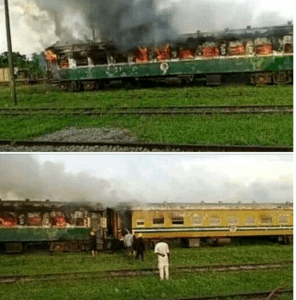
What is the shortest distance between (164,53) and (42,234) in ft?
4.29

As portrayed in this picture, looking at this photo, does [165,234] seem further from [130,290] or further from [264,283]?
[264,283]

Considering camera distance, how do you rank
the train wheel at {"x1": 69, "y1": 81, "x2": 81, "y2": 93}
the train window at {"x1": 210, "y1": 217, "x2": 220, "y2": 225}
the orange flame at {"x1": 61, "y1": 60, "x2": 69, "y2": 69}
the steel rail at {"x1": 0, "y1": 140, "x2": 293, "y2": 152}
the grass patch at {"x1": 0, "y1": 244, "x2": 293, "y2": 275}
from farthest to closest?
the train wheel at {"x1": 69, "y1": 81, "x2": 81, "y2": 93}, the orange flame at {"x1": 61, "y1": 60, "x2": 69, "y2": 69}, the train window at {"x1": 210, "y1": 217, "x2": 220, "y2": 225}, the grass patch at {"x1": 0, "y1": 244, "x2": 293, "y2": 275}, the steel rail at {"x1": 0, "y1": 140, "x2": 293, "y2": 152}

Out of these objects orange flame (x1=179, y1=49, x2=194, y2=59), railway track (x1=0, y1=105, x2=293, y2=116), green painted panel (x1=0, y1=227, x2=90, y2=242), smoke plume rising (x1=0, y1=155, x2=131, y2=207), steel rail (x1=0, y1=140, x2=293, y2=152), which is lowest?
green painted panel (x1=0, y1=227, x2=90, y2=242)

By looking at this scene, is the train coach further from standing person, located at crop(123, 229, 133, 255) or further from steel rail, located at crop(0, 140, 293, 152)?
steel rail, located at crop(0, 140, 293, 152)

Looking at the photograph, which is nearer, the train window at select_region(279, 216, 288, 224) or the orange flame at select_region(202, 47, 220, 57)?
the train window at select_region(279, 216, 288, 224)

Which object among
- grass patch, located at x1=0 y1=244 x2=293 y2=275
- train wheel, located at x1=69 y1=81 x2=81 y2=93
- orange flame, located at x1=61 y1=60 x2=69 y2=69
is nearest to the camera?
grass patch, located at x1=0 y1=244 x2=293 y2=275

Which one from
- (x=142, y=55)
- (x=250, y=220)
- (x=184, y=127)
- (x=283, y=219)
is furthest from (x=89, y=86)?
(x=283, y=219)

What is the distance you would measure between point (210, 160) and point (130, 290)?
854mm

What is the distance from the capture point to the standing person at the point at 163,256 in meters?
2.94

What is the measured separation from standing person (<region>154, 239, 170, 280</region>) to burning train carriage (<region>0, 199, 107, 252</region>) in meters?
0.32

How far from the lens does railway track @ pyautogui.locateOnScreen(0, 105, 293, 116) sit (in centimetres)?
298

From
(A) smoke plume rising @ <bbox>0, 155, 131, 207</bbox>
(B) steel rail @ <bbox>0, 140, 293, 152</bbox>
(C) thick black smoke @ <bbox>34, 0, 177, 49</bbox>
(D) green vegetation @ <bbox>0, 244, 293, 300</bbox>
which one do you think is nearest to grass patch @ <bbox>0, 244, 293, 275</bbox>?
(D) green vegetation @ <bbox>0, 244, 293, 300</bbox>

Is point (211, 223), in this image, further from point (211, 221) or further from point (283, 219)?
point (283, 219)

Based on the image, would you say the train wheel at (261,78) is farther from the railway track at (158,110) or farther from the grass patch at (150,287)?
the grass patch at (150,287)
